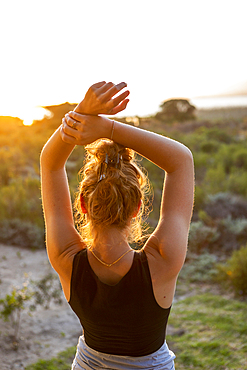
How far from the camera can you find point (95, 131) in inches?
48.7

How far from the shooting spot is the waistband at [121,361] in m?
1.26

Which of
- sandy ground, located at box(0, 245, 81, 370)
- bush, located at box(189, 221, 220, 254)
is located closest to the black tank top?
sandy ground, located at box(0, 245, 81, 370)

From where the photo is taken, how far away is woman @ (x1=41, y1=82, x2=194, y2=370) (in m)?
1.19

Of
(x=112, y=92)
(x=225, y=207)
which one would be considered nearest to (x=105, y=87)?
(x=112, y=92)

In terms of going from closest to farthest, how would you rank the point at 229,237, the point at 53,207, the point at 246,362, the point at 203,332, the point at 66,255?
the point at 66,255 → the point at 53,207 → the point at 246,362 → the point at 203,332 → the point at 229,237

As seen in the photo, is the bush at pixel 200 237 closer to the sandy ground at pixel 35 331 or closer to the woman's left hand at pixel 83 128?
the sandy ground at pixel 35 331

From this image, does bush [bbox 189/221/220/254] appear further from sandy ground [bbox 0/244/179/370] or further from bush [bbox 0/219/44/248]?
bush [bbox 0/219/44/248]

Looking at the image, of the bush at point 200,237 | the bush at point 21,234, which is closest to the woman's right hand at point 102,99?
the bush at point 200,237

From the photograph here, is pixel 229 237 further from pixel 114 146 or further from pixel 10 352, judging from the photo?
pixel 114 146

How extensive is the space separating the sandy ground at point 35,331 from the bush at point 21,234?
3.11 feet

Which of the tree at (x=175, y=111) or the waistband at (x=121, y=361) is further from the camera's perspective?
the tree at (x=175, y=111)

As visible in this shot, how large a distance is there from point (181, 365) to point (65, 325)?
1618 mm

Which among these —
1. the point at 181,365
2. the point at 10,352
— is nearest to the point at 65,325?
the point at 10,352

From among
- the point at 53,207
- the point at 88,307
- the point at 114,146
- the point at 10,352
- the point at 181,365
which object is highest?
the point at 114,146
